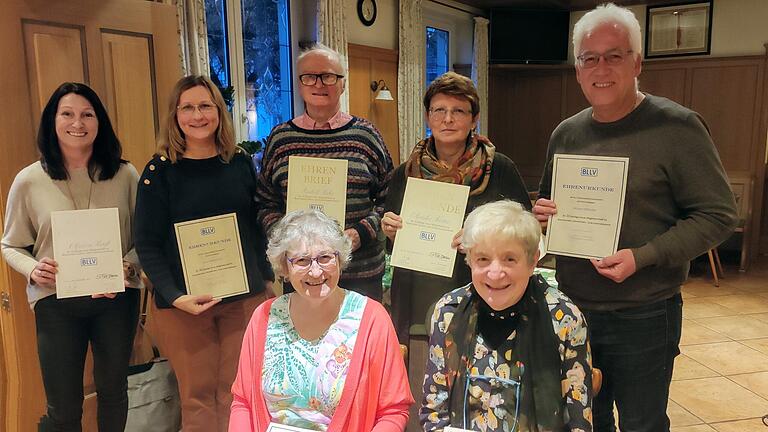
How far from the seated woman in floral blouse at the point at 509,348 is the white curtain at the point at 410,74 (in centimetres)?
527

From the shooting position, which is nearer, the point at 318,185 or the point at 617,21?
the point at 617,21

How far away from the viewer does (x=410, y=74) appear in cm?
676

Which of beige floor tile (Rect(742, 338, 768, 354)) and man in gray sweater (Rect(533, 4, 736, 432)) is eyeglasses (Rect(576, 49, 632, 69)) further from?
beige floor tile (Rect(742, 338, 768, 354))

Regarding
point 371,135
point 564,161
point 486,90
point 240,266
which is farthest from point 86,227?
point 486,90

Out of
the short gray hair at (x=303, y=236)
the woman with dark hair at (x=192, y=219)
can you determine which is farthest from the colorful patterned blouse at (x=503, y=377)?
the woman with dark hair at (x=192, y=219)

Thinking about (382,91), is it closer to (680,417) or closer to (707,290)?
(707,290)

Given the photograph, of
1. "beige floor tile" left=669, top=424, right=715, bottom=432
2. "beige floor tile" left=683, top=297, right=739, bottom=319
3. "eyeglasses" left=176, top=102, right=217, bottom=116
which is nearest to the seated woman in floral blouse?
"eyeglasses" left=176, top=102, right=217, bottom=116

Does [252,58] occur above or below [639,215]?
above

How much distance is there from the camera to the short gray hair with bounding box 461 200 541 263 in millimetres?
1465

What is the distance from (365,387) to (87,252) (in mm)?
1134

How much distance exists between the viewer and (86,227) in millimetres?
1988

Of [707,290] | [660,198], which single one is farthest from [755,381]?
[660,198]

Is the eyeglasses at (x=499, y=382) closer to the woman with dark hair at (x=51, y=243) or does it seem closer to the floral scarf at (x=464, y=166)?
the floral scarf at (x=464, y=166)

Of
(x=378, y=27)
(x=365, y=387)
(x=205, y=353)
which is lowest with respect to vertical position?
(x=205, y=353)
